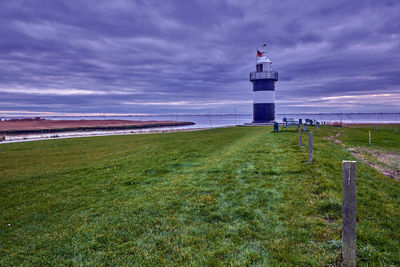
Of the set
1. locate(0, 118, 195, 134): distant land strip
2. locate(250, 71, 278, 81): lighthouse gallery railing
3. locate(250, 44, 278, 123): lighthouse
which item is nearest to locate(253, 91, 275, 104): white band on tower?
locate(250, 44, 278, 123): lighthouse

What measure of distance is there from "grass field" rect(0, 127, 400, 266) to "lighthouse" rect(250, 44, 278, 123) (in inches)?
1506

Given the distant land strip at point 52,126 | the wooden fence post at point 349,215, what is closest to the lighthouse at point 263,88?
the wooden fence post at point 349,215

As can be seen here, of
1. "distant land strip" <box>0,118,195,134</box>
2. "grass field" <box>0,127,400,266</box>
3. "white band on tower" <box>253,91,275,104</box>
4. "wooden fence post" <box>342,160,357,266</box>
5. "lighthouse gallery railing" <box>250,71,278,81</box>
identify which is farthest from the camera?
"distant land strip" <box>0,118,195,134</box>

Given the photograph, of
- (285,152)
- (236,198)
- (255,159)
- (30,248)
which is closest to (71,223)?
(30,248)

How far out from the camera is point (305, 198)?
7152 millimetres

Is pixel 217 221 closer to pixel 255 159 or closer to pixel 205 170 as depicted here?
pixel 205 170

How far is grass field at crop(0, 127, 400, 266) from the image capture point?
15.6 feet

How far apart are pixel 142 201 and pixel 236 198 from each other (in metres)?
3.22

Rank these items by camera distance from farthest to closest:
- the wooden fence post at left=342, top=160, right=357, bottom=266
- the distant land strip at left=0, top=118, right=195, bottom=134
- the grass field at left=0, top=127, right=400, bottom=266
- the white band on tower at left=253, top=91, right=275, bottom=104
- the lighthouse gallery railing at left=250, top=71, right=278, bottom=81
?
the distant land strip at left=0, top=118, right=195, bottom=134
the white band on tower at left=253, top=91, right=275, bottom=104
the lighthouse gallery railing at left=250, top=71, right=278, bottom=81
the grass field at left=0, top=127, right=400, bottom=266
the wooden fence post at left=342, top=160, right=357, bottom=266

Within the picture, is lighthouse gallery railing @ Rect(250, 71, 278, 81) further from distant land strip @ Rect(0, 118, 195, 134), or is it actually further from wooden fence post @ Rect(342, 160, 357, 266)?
distant land strip @ Rect(0, 118, 195, 134)

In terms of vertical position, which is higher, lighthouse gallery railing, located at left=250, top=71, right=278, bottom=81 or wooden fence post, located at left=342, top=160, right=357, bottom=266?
lighthouse gallery railing, located at left=250, top=71, right=278, bottom=81

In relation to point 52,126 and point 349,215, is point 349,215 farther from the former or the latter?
point 52,126

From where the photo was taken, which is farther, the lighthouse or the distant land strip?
the distant land strip

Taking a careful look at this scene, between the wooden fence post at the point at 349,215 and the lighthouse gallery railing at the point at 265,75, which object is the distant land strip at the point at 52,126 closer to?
the lighthouse gallery railing at the point at 265,75
